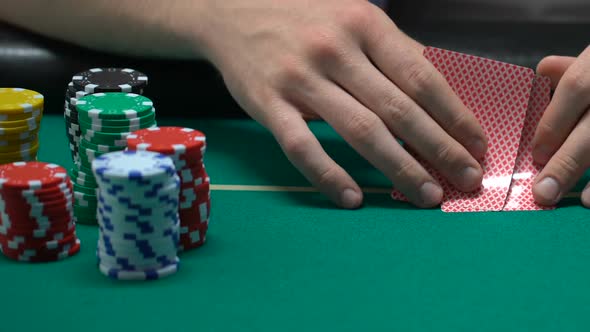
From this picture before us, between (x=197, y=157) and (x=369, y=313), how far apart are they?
0.44 metres

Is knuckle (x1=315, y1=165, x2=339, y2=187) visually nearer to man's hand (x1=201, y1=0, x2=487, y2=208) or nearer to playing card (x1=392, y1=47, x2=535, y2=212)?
man's hand (x1=201, y1=0, x2=487, y2=208)

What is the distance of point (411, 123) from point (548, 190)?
0.34 m

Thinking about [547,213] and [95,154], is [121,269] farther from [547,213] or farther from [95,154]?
[547,213]

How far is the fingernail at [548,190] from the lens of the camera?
194 cm

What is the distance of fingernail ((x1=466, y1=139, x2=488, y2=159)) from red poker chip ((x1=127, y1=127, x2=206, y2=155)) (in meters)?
0.68

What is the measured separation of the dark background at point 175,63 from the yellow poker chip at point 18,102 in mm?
670

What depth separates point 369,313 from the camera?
4.71 ft

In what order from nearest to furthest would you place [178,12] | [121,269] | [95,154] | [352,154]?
[121,269] < [95,154] < [352,154] < [178,12]

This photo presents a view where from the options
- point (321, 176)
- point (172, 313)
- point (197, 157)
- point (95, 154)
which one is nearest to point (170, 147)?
point (197, 157)

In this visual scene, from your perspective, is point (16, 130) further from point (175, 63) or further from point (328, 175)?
point (175, 63)

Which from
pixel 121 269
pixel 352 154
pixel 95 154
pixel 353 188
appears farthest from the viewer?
pixel 352 154

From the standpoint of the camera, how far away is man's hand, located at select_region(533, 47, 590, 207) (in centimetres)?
196

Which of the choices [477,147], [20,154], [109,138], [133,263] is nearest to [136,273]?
[133,263]

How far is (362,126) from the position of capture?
1977mm
